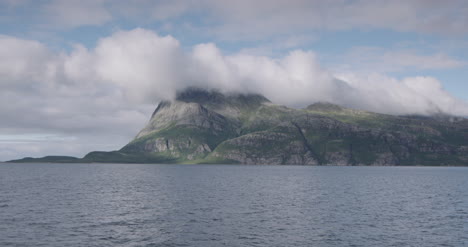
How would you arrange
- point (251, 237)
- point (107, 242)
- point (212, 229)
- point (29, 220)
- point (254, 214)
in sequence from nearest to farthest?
1. point (107, 242)
2. point (251, 237)
3. point (212, 229)
4. point (29, 220)
5. point (254, 214)

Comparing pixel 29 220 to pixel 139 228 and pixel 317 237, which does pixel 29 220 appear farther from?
pixel 317 237

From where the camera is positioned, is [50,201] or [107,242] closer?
[107,242]

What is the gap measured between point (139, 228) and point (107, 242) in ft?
37.1

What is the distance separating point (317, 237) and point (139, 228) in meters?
31.4

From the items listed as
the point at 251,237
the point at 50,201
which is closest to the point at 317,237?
the point at 251,237

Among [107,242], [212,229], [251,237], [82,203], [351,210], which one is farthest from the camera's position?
[82,203]

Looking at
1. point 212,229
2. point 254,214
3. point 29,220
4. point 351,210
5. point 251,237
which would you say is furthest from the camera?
point 351,210

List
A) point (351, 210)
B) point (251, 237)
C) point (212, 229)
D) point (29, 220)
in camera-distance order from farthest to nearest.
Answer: point (351, 210)
point (29, 220)
point (212, 229)
point (251, 237)

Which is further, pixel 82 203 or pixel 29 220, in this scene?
pixel 82 203

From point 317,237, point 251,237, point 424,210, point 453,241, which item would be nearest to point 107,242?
point 251,237

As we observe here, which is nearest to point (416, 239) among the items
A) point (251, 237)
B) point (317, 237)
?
point (317, 237)

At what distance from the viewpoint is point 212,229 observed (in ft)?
223

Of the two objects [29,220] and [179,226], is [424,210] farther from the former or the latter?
[29,220]

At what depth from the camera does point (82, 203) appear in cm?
9969
